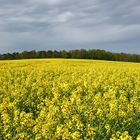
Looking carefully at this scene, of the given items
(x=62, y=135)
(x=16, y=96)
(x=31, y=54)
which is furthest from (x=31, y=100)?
(x=31, y=54)

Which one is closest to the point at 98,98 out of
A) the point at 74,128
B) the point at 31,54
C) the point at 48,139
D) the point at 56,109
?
the point at 56,109

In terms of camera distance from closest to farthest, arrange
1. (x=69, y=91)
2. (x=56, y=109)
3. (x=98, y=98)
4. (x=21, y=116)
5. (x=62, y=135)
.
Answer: (x=62, y=135) < (x=21, y=116) < (x=56, y=109) < (x=98, y=98) < (x=69, y=91)

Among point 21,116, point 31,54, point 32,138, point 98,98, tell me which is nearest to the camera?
point 32,138

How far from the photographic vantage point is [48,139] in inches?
304

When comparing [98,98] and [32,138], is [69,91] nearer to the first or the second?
[98,98]

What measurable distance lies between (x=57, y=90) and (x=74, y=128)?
5954 mm

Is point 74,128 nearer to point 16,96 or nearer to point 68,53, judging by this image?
point 16,96

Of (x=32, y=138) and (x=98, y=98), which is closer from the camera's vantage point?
(x=32, y=138)

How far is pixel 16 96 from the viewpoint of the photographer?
1354 centimetres

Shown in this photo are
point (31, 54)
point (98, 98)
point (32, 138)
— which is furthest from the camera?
point (31, 54)

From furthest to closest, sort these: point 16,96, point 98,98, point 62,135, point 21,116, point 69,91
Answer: point 69,91, point 16,96, point 98,98, point 21,116, point 62,135

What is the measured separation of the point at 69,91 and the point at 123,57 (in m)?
52.5

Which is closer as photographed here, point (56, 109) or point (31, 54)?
point (56, 109)

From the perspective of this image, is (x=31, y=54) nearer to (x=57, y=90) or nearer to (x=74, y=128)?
(x=57, y=90)
